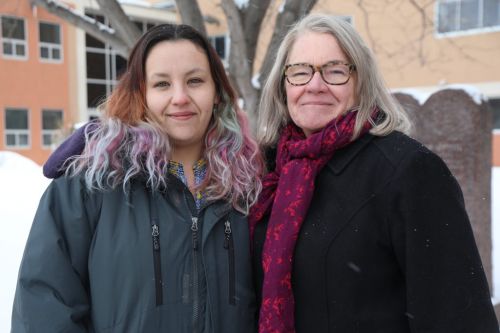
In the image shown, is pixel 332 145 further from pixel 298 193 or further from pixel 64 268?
pixel 64 268

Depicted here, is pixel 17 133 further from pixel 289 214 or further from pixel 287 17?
pixel 289 214

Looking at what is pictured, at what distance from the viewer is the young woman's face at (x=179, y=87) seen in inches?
84.1

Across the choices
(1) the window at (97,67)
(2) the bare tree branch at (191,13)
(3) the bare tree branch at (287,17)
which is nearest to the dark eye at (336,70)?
(3) the bare tree branch at (287,17)

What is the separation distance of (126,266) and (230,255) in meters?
0.41

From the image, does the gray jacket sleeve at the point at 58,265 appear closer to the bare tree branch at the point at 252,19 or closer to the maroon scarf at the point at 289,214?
the maroon scarf at the point at 289,214

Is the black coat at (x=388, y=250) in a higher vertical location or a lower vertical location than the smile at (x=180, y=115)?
lower

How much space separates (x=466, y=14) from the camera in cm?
1762

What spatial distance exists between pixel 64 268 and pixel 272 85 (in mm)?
1204

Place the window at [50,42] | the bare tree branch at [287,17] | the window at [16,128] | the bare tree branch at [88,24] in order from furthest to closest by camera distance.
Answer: the window at [50,42] → the window at [16,128] → the bare tree branch at [88,24] → the bare tree branch at [287,17]

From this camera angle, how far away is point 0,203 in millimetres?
7254

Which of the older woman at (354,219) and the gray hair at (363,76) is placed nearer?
the older woman at (354,219)

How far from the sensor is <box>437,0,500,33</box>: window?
674 inches

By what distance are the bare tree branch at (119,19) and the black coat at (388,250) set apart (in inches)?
169

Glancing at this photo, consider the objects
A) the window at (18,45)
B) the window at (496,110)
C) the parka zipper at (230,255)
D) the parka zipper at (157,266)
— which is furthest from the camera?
the window at (18,45)
